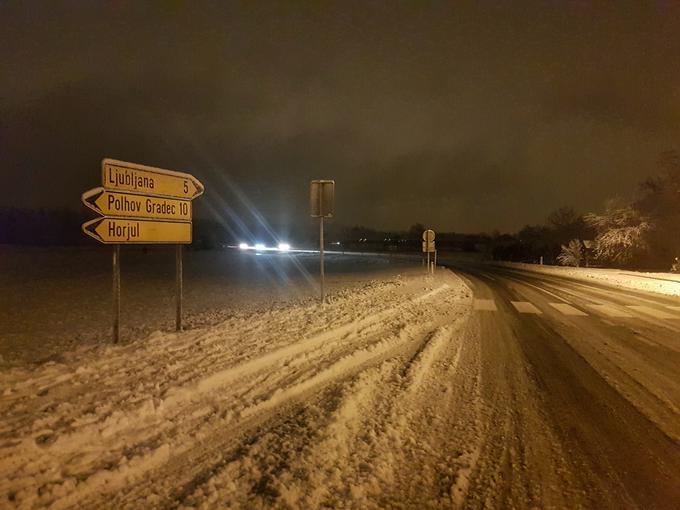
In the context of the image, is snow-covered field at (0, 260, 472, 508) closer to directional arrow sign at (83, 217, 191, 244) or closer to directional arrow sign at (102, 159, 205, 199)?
directional arrow sign at (83, 217, 191, 244)

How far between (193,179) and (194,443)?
20.6 ft

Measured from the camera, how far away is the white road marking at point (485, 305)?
14369mm

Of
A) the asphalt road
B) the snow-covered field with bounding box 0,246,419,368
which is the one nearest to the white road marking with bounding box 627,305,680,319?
the asphalt road

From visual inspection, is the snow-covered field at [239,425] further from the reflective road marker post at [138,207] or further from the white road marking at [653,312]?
the white road marking at [653,312]

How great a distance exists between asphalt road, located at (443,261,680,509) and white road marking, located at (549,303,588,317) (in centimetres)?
236

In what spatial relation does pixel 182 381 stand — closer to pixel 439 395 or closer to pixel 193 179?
pixel 439 395

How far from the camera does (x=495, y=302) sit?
53.4 ft

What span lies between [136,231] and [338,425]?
5329mm

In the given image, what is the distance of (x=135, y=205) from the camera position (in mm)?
8086

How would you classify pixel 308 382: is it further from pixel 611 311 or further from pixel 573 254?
pixel 573 254

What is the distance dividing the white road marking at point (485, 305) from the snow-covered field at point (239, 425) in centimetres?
656

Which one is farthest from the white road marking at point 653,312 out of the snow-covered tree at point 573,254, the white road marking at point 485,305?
the snow-covered tree at point 573,254

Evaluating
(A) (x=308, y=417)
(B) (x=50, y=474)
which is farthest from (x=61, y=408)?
(A) (x=308, y=417)

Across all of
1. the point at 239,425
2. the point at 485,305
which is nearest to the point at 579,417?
the point at 239,425
